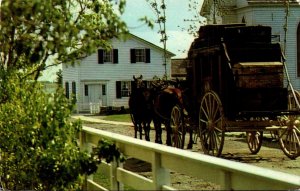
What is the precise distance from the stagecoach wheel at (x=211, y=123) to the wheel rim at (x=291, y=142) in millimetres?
1754

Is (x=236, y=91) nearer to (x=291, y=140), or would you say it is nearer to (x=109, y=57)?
(x=291, y=140)

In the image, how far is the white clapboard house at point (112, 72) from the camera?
185 ft

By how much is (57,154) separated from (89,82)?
164 feet

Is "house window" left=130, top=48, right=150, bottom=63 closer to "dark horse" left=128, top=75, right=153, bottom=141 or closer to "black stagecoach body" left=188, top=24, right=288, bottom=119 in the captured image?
"dark horse" left=128, top=75, right=153, bottom=141

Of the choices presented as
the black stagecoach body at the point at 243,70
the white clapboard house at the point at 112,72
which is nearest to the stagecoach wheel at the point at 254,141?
the black stagecoach body at the point at 243,70

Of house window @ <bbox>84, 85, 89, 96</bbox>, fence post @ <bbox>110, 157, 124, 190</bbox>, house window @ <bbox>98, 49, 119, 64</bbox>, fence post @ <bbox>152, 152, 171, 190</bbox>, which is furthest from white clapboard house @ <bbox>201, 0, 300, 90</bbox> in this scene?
fence post @ <bbox>152, 152, 171, 190</bbox>

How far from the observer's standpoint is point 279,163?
1504 centimetres

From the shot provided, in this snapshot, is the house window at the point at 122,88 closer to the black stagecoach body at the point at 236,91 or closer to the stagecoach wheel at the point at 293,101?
the black stagecoach body at the point at 236,91

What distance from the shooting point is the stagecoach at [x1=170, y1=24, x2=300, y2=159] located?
14695mm

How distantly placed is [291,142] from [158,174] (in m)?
11.3

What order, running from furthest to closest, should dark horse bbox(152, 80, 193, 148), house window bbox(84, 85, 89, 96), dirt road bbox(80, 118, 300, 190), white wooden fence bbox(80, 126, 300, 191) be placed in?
1. house window bbox(84, 85, 89, 96)
2. dark horse bbox(152, 80, 193, 148)
3. dirt road bbox(80, 118, 300, 190)
4. white wooden fence bbox(80, 126, 300, 191)

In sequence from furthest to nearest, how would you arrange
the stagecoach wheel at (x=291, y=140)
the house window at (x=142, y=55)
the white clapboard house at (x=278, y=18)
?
the house window at (x=142, y=55) < the white clapboard house at (x=278, y=18) < the stagecoach wheel at (x=291, y=140)

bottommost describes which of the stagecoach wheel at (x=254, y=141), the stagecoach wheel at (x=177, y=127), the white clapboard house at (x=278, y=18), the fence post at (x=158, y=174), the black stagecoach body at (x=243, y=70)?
the stagecoach wheel at (x=254, y=141)

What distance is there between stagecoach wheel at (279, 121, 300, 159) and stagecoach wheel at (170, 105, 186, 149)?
2.42 meters
